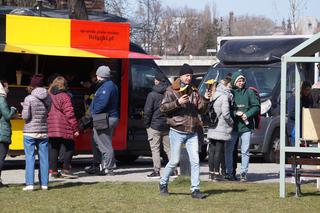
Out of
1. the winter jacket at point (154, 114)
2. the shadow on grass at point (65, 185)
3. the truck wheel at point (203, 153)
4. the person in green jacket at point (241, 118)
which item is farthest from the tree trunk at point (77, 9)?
the shadow on grass at point (65, 185)

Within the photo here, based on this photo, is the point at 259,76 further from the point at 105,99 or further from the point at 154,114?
the point at 105,99

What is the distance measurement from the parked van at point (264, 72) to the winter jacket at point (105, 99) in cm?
379

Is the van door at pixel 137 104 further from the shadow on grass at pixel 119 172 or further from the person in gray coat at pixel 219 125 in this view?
the person in gray coat at pixel 219 125

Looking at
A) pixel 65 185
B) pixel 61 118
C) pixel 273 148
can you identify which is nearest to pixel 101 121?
pixel 61 118

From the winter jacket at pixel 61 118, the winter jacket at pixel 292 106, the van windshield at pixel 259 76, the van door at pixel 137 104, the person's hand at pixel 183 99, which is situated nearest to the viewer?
the person's hand at pixel 183 99

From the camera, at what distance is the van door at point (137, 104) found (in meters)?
16.3

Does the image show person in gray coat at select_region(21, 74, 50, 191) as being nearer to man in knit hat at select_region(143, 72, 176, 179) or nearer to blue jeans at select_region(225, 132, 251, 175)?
man in knit hat at select_region(143, 72, 176, 179)

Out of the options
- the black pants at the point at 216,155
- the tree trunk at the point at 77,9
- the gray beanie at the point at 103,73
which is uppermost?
the tree trunk at the point at 77,9

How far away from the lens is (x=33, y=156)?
39.5 feet

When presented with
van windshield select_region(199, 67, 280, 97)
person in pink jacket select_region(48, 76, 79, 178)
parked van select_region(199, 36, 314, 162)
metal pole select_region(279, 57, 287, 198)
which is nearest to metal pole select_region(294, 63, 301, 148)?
metal pole select_region(279, 57, 287, 198)

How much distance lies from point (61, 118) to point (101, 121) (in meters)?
0.80

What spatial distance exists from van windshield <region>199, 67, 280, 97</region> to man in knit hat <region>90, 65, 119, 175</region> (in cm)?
378

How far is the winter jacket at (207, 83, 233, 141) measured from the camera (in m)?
13.5

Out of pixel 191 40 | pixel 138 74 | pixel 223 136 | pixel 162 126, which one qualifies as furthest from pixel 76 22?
pixel 191 40
